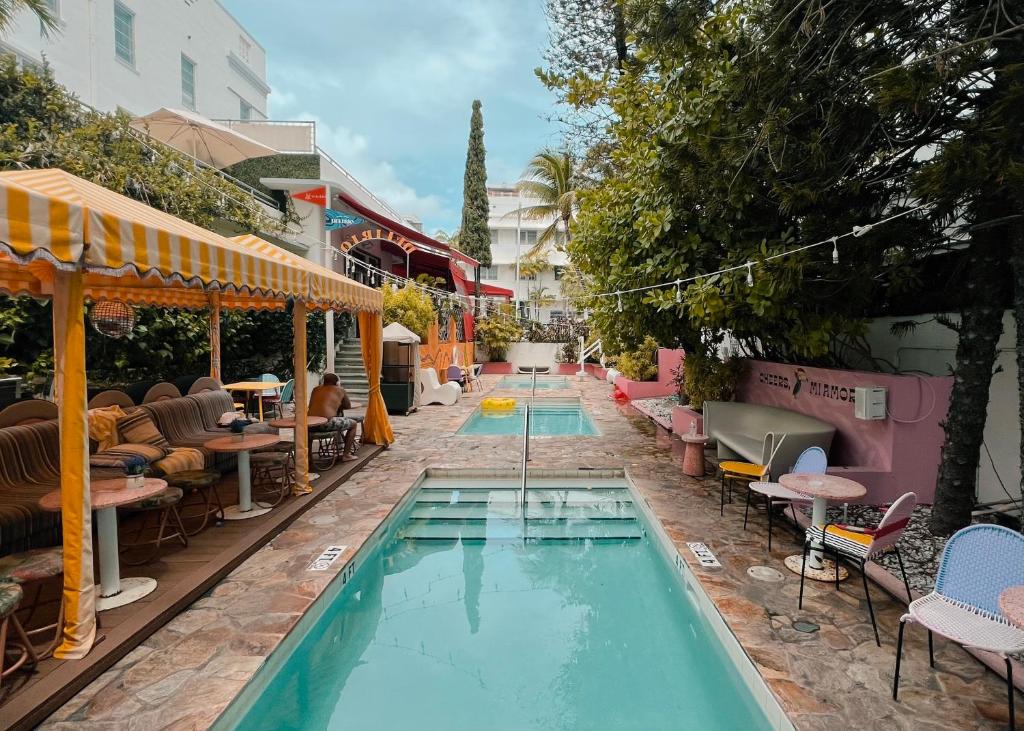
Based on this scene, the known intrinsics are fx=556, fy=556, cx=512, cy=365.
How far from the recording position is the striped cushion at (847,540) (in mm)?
4034

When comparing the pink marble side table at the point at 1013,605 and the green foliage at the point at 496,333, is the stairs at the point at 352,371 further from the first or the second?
the pink marble side table at the point at 1013,605

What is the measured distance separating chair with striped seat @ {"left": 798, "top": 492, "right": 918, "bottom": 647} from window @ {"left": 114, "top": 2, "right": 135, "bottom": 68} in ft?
56.0

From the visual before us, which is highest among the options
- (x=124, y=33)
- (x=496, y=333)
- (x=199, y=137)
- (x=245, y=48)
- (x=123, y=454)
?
(x=245, y=48)

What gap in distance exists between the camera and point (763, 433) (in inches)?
323

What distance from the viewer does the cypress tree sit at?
28000mm

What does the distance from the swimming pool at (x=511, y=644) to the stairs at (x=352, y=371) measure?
28.0ft

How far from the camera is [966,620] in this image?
3.01 metres

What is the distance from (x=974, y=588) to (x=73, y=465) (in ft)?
17.9

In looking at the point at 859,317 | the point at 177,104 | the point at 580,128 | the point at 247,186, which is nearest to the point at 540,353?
the point at 580,128

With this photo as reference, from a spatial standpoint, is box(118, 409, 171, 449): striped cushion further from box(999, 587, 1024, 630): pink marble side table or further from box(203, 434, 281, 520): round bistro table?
box(999, 587, 1024, 630): pink marble side table

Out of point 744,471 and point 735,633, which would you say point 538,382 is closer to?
point 744,471

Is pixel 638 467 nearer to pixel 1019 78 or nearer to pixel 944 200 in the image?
pixel 944 200

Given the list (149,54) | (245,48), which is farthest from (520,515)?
(245,48)

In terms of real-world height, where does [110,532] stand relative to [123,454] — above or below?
below
